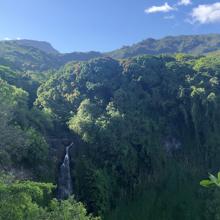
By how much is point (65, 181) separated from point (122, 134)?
10414 mm

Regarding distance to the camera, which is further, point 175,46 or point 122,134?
point 175,46

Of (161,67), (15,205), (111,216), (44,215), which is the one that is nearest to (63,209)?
(44,215)

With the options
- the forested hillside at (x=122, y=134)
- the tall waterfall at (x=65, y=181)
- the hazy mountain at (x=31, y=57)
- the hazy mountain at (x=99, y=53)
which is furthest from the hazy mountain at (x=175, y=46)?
the tall waterfall at (x=65, y=181)

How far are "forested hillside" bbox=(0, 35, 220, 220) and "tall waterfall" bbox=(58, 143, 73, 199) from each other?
1.36 feet

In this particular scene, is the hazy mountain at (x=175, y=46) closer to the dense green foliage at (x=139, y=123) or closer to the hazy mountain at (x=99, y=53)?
the hazy mountain at (x=99, y=53)

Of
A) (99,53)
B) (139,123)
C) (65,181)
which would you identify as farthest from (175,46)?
(65,181)

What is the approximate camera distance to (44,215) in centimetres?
2206

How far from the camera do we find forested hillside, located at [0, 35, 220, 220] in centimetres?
4853

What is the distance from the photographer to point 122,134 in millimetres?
57844

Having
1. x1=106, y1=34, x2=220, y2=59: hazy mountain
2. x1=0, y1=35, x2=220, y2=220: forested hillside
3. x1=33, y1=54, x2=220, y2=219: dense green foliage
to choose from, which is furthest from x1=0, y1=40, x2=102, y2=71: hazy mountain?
x1=33, y1=54, x2=220, y2=219: dense green foliage

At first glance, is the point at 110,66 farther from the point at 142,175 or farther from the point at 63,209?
the point at 63,209

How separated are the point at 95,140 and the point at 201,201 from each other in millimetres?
14532

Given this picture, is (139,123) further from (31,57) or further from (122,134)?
(31,57)

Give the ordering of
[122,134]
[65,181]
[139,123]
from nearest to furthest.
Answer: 1. [65,181]
2. [122,134]
3. [139,123]
